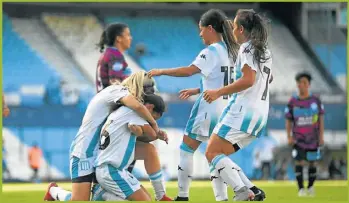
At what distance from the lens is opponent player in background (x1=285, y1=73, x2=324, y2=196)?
13.8m

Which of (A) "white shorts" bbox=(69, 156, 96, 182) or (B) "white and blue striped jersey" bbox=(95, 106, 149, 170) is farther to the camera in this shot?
(A) "white shorts" bbox=(69, 156, 96, 182)

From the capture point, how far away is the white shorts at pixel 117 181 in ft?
26.5

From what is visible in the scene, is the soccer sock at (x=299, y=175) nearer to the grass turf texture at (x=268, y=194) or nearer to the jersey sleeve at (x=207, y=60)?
the grass turf texture at (x=268, y=194)

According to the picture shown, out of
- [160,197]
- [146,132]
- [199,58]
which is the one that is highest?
[199,58]

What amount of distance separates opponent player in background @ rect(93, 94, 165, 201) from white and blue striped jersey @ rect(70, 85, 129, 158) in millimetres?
208

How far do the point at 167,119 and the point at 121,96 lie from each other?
64.8 feet

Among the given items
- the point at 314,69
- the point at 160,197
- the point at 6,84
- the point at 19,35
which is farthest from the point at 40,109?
the point at 160,197

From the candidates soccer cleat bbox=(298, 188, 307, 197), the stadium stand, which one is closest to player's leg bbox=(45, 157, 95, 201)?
soccer cleat bbox=(298, 188, 307, 197)

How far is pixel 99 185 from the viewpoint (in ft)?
27.4

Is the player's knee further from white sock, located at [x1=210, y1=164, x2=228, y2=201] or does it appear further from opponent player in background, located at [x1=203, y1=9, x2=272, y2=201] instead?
opponent player in background, located at [x1=203, y1=9, x2=272, y2=201]

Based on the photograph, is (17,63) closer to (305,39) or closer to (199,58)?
(305,39)

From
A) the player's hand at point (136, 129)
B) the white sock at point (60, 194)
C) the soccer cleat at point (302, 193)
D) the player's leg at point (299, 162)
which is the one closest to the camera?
the player's hand at point (136, 129)

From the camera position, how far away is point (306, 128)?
13891mm

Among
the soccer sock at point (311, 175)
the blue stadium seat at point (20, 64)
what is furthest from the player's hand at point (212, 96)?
the blue stadium seat at point (20, 64)
